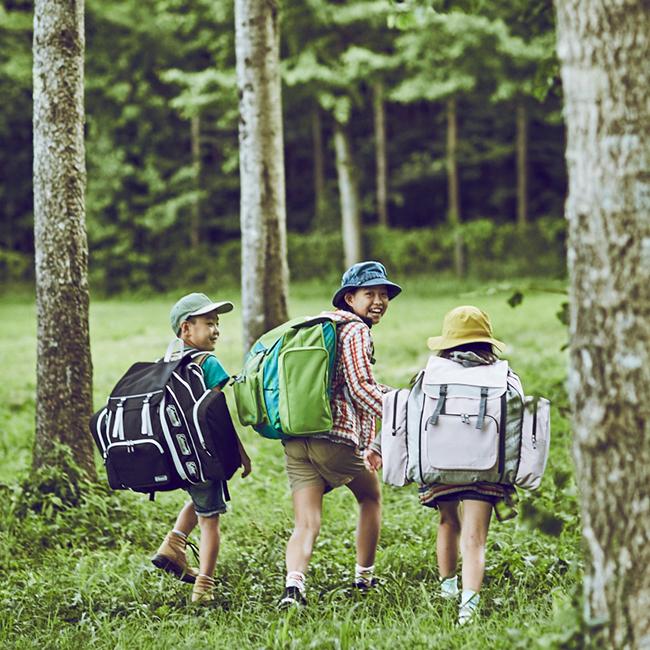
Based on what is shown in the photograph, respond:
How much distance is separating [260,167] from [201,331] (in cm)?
480

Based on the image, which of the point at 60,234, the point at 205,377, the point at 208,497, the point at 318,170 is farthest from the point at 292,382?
the point at 318,170

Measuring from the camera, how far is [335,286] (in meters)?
29.7

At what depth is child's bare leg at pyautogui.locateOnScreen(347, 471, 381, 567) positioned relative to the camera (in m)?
5.84

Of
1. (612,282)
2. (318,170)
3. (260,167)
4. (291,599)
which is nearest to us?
(612,282)

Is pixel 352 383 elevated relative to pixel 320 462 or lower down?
elevated

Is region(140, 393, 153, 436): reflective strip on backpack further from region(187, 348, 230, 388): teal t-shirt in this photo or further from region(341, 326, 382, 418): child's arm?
region(341, 326, 382, 418): child's arm

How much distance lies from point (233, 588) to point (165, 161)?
29698 millimetres

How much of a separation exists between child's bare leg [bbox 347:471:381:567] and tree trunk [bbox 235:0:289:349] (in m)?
4.74

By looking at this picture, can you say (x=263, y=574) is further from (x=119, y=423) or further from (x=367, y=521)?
(x=119, y=423)

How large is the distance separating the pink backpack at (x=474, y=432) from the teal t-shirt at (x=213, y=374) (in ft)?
3.31

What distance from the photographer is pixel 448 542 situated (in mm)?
5613

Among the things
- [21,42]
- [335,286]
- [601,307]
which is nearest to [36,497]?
[601,307]

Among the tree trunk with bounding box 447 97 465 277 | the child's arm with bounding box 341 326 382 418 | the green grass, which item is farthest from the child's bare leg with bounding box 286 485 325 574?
the tree trunk with bounding box 447 97 465 277

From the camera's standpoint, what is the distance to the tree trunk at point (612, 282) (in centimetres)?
351
